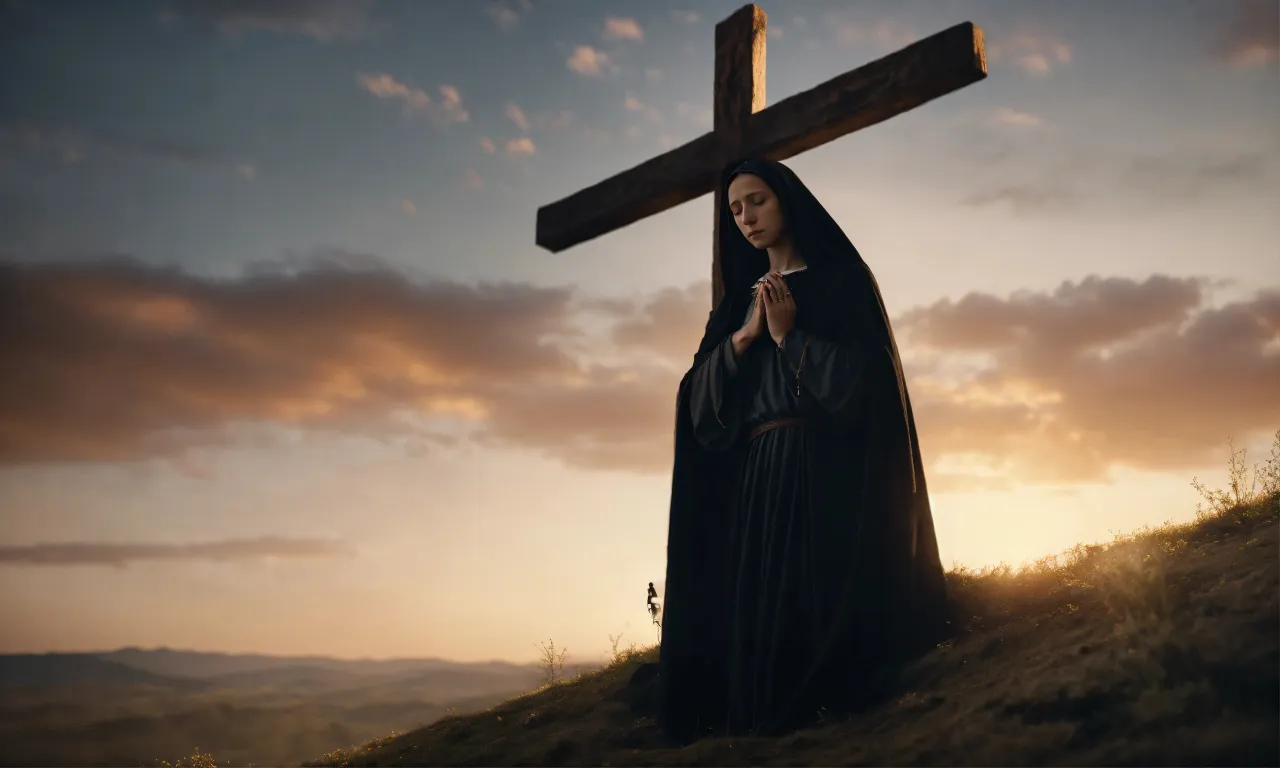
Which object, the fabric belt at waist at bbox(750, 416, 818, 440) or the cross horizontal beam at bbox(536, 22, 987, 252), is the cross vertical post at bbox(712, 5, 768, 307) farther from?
the fabric belt at waist at bbox(750, 416, 818, 440)

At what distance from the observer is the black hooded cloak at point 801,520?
17.5 ft

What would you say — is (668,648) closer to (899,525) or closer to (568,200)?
(899,525)

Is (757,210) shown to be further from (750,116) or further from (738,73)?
(738,73)

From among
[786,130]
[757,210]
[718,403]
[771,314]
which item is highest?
[786,130]

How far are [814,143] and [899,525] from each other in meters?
2.70

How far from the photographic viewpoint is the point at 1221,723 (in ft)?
12.3

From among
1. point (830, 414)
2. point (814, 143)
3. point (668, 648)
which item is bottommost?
point (668, 648)

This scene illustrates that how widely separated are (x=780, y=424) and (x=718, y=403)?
17.6 inches

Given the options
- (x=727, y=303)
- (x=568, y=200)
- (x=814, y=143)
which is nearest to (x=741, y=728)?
(x=727, y=303)

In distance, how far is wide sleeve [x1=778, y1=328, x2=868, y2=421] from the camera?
18.3ft

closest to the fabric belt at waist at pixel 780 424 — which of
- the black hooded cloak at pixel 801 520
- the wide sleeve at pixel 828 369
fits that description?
the black hooded cloak at pixel 801 520

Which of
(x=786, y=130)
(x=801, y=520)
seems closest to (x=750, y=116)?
(x=786, y=130)

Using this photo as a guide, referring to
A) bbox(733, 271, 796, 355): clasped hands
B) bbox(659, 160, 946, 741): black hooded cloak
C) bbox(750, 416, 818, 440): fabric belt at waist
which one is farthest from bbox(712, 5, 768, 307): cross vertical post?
bbox(750, 416, 818, 440): fabric belt at waist

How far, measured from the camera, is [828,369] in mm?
5625
